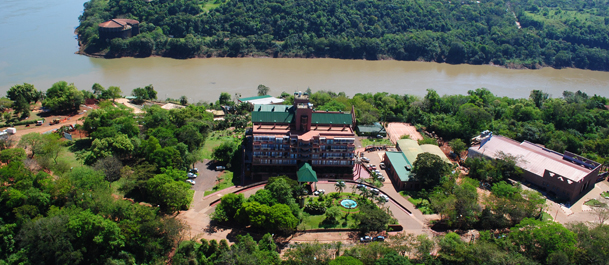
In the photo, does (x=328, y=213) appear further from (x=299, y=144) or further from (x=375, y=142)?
(x=375, y=142)

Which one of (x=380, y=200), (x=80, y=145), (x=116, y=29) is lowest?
(x=380, y=200)

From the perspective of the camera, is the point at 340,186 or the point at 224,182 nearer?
the point at 340,186

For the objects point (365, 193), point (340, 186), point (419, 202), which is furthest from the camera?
point (419, 202)

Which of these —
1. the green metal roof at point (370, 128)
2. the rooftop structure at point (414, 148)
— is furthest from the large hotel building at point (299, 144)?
the green metal roof at point (370, 128)

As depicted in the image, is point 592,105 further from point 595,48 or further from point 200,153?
point 200,153

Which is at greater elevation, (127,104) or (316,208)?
(127,104)

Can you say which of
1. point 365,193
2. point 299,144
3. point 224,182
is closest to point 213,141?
point 224,182

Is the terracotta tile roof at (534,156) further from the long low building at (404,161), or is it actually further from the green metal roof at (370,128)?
the green metal roof at (370,128)
